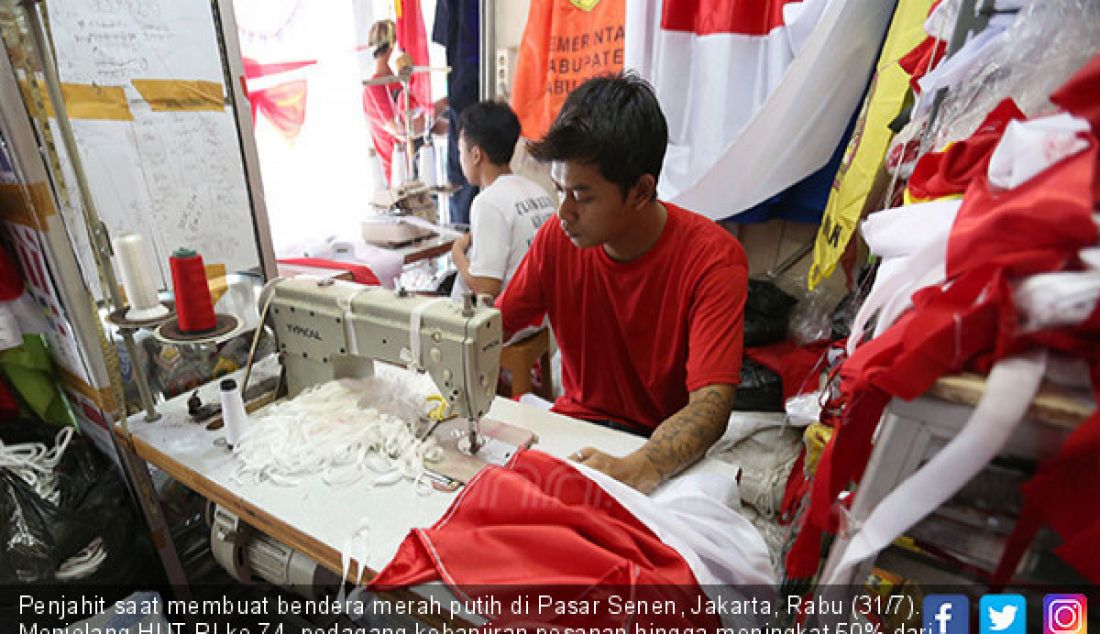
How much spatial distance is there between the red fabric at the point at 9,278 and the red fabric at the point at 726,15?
7.51 feet

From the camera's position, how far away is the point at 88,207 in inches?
49.9

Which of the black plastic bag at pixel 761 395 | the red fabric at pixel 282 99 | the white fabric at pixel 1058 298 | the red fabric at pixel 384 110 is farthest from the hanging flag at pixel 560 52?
the white fabric at pixel 1058 298

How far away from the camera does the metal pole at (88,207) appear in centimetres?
108

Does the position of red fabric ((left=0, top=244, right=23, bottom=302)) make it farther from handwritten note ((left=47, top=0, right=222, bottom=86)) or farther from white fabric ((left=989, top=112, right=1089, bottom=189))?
white fabric ((left=989, top=112, right=1089, bottom=189))

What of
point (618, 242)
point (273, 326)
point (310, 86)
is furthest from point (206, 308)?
point (310, 86)

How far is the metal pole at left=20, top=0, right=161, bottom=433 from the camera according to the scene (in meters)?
1.08

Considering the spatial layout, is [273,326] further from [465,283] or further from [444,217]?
[444,217]

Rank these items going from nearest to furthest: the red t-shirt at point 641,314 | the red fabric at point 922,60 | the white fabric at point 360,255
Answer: the red fabric at point 922,60, the red t-shirt at point 641,314, the white fabric at point 360,255

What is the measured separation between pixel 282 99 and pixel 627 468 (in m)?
2.90

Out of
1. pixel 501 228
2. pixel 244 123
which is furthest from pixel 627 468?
pixel 501 228

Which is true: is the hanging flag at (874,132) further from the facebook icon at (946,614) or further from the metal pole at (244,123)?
the metal pole at (244,123)

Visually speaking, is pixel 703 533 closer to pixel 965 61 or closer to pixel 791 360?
pixel 965 61

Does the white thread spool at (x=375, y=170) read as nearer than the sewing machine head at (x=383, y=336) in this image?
No

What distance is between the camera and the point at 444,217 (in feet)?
12.3
